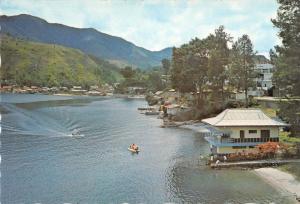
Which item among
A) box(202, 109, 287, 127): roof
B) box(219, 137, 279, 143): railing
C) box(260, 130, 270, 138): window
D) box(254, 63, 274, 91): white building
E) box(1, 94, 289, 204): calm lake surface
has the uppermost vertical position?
box(254, 63, 274, 91): white building

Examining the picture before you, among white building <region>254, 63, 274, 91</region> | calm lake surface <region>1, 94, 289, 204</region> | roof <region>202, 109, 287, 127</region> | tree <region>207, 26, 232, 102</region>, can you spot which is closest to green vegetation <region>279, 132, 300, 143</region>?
roof <region>202, 109, 287, 127</region>

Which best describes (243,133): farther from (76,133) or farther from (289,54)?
(76,133)

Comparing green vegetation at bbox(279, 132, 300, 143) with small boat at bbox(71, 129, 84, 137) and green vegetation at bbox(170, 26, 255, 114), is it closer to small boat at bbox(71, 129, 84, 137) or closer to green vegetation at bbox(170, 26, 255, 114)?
green vegetation at bbox(170, 26, 255, 114)

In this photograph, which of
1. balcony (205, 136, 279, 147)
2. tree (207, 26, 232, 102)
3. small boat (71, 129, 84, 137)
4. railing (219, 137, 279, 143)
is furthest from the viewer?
tree (207, 26, 232, 102)

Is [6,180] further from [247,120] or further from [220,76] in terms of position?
[220,76]

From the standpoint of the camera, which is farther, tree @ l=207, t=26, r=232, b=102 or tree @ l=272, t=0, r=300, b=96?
tree @ l=207, t=26, r=232, b=102

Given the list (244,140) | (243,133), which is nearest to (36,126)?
(243,133)
